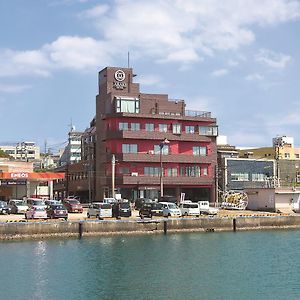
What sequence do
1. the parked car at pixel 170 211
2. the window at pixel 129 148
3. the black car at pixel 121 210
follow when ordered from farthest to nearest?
the window at pixel 129 148, the parked car at pixel 170 211, the black car at pixel 121 210

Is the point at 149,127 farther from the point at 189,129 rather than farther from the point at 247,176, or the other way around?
the point at 247,176

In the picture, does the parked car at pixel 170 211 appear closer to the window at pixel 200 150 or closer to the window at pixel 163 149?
the window at pixel 163 149

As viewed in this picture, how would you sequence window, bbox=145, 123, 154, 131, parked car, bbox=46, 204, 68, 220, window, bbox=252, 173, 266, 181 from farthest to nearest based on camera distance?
window, bbox=252, 173, 266, 181, window, bbox=145, 123, 154, 131, parked car, bbox=46, 204, 68, 220

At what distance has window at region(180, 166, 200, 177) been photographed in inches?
4104

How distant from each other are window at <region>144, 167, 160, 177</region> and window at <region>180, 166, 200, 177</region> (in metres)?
4.88

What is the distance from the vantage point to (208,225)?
69438 mm

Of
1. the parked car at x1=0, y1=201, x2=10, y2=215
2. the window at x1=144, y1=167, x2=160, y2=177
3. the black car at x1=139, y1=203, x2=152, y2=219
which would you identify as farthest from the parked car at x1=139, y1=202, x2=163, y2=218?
the window at x1=144, y1=167, x2=160, y2=177

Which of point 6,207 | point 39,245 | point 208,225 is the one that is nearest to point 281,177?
point 208,225

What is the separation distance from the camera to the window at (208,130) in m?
107

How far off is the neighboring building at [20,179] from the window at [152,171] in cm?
1458

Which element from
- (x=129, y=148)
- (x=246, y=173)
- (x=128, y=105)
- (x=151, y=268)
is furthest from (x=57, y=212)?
(x=246, y=173)

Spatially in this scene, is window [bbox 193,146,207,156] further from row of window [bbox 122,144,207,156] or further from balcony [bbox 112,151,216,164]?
balcony [bbox 112,151,216,164]

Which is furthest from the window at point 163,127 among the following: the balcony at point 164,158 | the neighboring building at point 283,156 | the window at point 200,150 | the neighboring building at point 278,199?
the neighboring building at point 283,156

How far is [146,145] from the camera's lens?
332 feet
